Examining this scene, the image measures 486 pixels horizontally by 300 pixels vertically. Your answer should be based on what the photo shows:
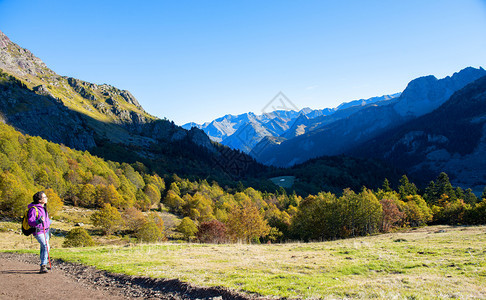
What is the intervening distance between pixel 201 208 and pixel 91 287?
282 feet

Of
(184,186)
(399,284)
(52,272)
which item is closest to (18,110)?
(184,186)

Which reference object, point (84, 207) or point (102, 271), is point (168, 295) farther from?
point (84, 207)

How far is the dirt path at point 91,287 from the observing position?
921 cm

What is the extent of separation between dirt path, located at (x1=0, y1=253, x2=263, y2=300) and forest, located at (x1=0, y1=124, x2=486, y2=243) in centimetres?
4484

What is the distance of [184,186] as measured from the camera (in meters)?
139

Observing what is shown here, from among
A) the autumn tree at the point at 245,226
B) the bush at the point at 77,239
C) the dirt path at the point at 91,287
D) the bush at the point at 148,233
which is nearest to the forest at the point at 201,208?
the autumn tree at the point at 245,226

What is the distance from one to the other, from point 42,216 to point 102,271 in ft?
13.8

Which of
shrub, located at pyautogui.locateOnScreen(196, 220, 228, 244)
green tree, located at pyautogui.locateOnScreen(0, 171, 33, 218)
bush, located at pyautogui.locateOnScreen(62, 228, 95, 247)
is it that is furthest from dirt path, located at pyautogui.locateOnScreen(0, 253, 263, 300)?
green tree, located at pyautogui.locateOnScreen(0, 171, 33, 218)

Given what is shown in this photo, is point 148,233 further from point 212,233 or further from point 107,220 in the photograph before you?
point 212,233

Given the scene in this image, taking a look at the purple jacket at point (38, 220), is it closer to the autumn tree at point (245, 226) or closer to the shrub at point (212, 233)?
the shrub at point (212, 233)

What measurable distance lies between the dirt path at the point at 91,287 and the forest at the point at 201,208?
4484 cm

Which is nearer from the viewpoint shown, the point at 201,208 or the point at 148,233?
the point at 148,233

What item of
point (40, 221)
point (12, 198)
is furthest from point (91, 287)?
point (12, 198)

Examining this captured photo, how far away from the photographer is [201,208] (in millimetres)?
94438
